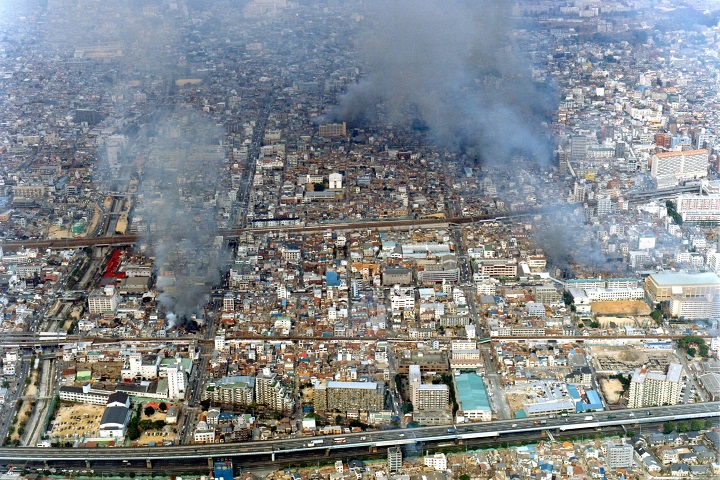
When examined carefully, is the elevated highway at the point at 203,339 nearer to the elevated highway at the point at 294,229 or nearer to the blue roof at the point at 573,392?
the blue roof at the point at 573,392

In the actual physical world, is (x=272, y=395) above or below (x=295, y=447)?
above

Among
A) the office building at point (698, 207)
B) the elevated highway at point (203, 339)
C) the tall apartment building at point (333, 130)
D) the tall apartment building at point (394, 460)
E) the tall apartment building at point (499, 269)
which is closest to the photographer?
the tall apartment building at point (394, 460)

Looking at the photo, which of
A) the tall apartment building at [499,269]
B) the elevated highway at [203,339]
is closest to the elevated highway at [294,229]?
the tall apartment building at [499,269]

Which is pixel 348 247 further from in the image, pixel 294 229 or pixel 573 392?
pixel 573 392

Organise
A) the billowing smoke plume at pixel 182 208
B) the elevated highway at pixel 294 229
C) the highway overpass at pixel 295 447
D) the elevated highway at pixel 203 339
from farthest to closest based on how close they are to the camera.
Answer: the elevated highway at pixel 294 229 → the billowing smoke plume at pixel 182 208 → the elevated highway at pixel 203 339 → the highway overpass at pixel 295 447

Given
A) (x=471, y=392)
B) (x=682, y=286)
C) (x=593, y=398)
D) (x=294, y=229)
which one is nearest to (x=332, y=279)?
(x=294, y=229)

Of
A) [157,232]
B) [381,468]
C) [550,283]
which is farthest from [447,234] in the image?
[381,468]
